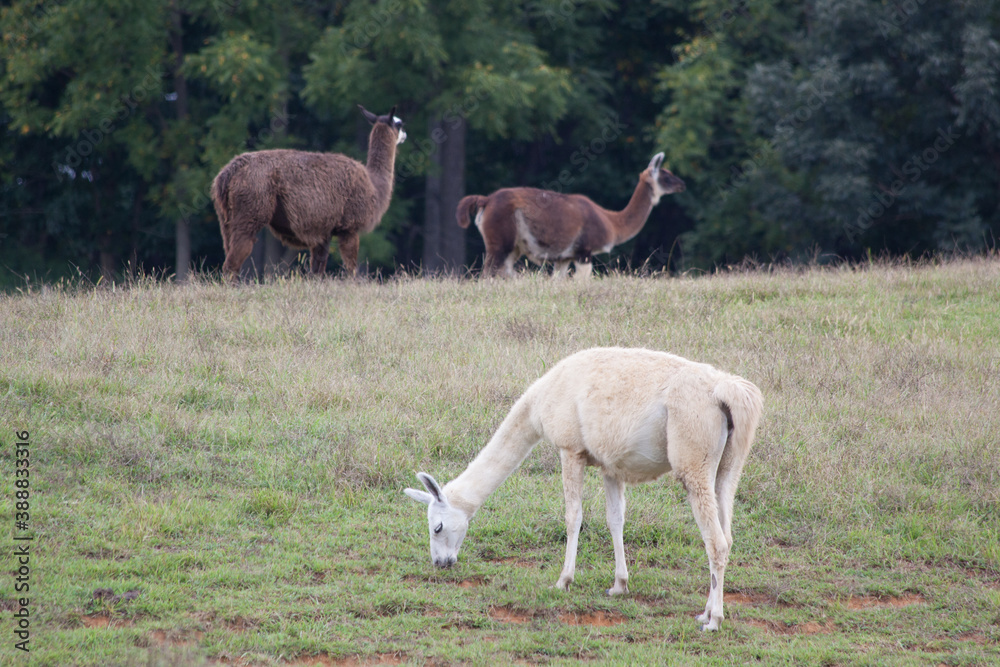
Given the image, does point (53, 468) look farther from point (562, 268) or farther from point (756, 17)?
point (756, 17)

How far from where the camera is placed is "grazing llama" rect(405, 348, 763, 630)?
5016 mm

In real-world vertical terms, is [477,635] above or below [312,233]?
below

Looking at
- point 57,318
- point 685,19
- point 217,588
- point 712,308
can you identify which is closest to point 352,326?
point 57,318

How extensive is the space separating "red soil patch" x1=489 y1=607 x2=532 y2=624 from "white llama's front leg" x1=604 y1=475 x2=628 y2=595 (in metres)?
0.56

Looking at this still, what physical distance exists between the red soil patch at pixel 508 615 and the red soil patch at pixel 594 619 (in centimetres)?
19

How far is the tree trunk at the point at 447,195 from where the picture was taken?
23281mm

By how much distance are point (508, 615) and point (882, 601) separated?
2.12m

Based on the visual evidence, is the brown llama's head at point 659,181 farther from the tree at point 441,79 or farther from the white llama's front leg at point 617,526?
the white llama's front leg at point 617,526

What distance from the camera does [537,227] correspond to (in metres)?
14.6

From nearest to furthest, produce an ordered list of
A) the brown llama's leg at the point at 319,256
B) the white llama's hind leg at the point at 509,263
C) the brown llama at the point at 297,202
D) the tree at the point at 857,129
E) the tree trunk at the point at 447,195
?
1. the brown llama at the point at 297,202
2. the brown llama's leg at the point at 319,256
3. the white llama's hind leg at the point at 509,263
4. the tree at the point at 857,129
5. the tree trunk at the point at 447,195

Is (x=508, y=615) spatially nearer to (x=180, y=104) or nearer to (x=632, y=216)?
(x=632, y=216)

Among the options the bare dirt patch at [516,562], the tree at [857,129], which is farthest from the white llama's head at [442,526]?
the tree at [857,129]

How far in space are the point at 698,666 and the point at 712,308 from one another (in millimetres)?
6605

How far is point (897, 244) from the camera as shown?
22.6 meters
